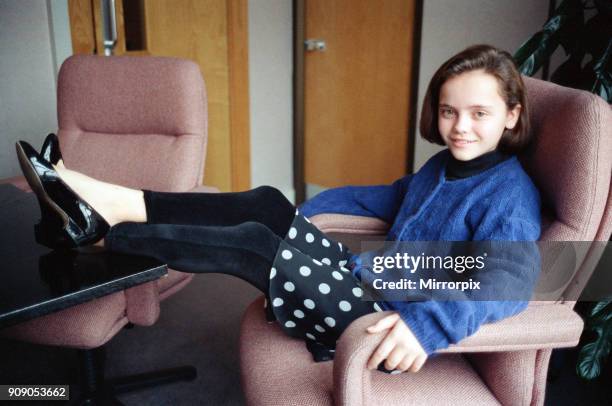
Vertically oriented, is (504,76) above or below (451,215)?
above

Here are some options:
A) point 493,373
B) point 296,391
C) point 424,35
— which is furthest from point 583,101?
point 424,35

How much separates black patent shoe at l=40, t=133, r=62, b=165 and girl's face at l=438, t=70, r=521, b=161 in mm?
841

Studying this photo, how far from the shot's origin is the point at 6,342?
1978mm

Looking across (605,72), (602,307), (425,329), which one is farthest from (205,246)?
(605,72)

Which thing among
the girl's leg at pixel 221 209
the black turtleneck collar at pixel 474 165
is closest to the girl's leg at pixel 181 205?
the girl's leg at pixel 221 209

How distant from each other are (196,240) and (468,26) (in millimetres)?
2038

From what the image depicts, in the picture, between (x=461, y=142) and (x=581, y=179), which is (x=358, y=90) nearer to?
(x=461, y=142)

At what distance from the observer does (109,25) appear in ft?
8.37

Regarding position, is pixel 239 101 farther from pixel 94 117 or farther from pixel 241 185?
pixel 94 117

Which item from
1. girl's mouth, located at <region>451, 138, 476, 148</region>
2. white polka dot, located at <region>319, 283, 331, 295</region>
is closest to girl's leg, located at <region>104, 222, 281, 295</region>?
white polka dot, located at <region>319, 283, 331, 295</region>

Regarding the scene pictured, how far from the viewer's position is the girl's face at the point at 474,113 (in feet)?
3.76

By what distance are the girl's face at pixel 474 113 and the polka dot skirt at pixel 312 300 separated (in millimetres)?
394

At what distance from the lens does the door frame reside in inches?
111

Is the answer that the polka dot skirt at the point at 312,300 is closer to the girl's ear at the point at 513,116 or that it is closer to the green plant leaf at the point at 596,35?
the girl's ear at the point at 513,116
